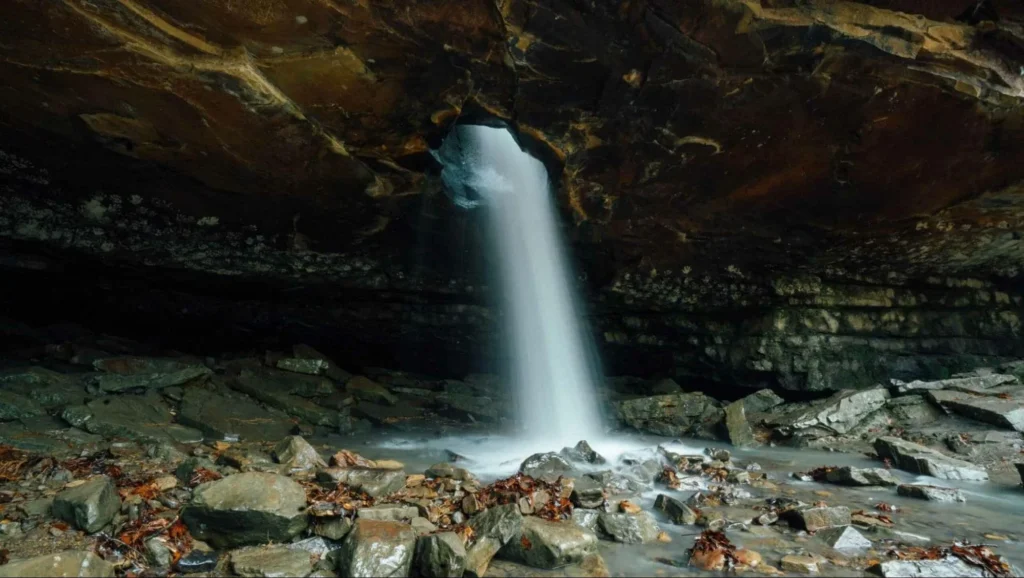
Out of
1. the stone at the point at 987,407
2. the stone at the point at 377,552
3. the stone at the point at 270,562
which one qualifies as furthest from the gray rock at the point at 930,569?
the stone at the point at 987,407

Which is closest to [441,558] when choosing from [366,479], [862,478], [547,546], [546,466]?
[547,546]

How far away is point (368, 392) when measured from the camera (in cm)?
1241

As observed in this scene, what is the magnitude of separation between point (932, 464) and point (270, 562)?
26.5ft

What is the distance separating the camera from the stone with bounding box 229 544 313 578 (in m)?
3.73

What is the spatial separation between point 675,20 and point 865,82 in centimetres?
275

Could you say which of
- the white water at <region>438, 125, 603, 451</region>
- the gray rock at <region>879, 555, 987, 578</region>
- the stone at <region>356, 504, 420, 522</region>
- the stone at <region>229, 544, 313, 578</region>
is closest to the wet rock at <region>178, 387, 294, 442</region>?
the white water at <region>438, 125, 603, 451</region>

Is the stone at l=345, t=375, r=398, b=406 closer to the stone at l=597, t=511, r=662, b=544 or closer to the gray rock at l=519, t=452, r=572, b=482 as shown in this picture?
the gray rock at l=519, t=452, r=572, b=482

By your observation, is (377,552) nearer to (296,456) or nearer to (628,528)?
(628,528)

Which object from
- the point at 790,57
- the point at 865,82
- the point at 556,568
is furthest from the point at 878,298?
the point at 556,568

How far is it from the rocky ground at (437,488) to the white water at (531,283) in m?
2.18

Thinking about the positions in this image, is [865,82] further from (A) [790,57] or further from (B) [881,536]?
(B) [881,536]

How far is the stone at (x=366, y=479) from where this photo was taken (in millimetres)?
5324

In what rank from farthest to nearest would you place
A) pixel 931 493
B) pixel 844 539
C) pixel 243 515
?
pixel 931 493
pixel 844 539
pixel 243 515

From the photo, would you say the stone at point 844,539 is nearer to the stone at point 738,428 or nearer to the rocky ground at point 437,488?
the rocky ground at point 437,488
